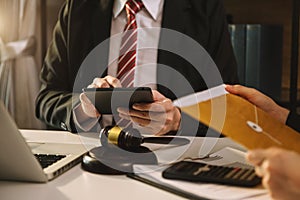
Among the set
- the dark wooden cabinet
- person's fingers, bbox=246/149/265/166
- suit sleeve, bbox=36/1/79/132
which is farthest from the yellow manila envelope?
the dark wooden cabinet

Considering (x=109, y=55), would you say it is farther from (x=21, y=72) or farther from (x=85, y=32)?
(x=21, y=72)

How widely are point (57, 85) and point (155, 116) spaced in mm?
508

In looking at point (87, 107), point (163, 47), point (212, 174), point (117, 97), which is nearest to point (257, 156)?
point (212, 174)

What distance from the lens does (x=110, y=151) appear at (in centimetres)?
91

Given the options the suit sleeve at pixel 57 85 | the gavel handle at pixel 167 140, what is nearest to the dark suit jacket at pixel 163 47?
the suit sleeve at pixel 57 85

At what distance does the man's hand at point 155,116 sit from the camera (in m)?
1.09

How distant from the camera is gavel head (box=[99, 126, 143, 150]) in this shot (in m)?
0.93

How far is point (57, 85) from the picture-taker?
5.19 feet

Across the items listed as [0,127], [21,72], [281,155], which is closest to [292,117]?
[281,155]

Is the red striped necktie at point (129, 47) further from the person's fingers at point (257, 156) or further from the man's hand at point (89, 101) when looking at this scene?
the person's fingers at point (257, 156)

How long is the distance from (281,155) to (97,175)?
0.36m

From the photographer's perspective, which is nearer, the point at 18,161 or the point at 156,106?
the point at 18,161

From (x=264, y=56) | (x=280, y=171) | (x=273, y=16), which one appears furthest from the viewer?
(x=273, y=16)

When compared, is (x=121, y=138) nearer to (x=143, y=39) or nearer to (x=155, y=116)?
(x=155, y=116)
